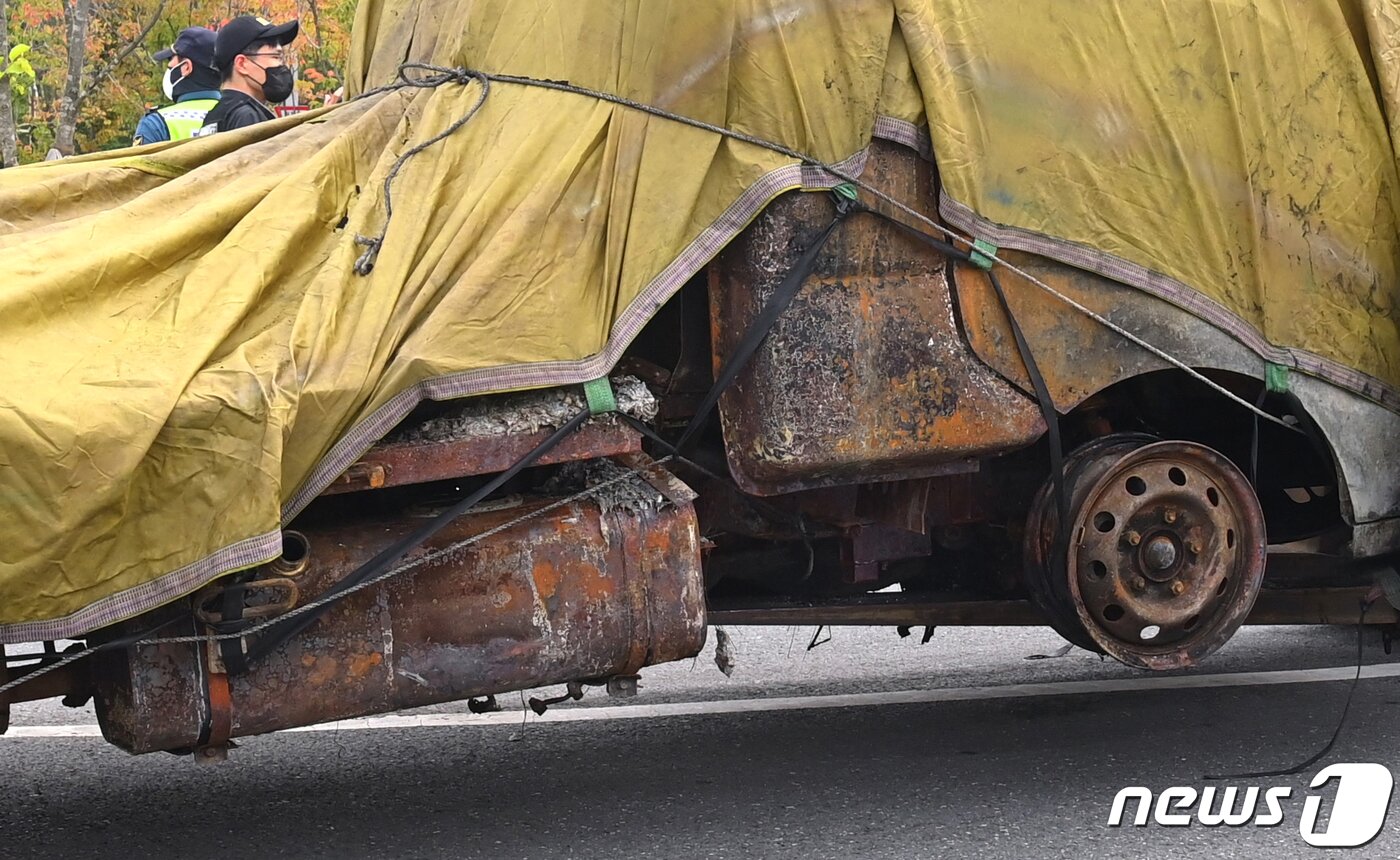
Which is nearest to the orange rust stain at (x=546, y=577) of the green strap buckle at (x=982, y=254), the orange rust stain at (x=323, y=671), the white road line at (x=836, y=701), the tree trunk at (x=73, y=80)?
the orange rust stain at (x=323, y=671)

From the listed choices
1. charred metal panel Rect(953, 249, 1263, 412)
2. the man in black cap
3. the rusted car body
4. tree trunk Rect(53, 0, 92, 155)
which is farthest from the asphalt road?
tree trunk Rect(53, 0, 92, 155)

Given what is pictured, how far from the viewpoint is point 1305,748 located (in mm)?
4352

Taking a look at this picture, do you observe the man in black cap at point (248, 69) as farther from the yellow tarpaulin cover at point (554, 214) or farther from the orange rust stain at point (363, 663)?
the orange rust stain at point (363, 663)

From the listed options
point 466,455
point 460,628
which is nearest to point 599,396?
point 466,455

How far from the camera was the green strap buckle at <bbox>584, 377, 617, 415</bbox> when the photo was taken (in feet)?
10.3

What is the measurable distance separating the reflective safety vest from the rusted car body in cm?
316

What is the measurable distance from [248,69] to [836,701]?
2989 mm

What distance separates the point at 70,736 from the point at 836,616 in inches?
93.9

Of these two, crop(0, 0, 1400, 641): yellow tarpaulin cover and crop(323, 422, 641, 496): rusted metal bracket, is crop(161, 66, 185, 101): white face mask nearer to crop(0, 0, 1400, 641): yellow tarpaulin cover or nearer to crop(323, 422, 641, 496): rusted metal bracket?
crop(0, 0, 1400, 641): yellow tarpaulin cover

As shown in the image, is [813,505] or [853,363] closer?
[853,363]

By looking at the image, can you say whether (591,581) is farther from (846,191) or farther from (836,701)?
(836,701)

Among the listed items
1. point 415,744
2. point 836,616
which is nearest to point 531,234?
point 836,616

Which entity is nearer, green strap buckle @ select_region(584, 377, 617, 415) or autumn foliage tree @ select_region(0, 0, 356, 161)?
green strap buckle @ select_region(584, 377, 617, 415)

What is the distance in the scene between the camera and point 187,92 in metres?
6.11
